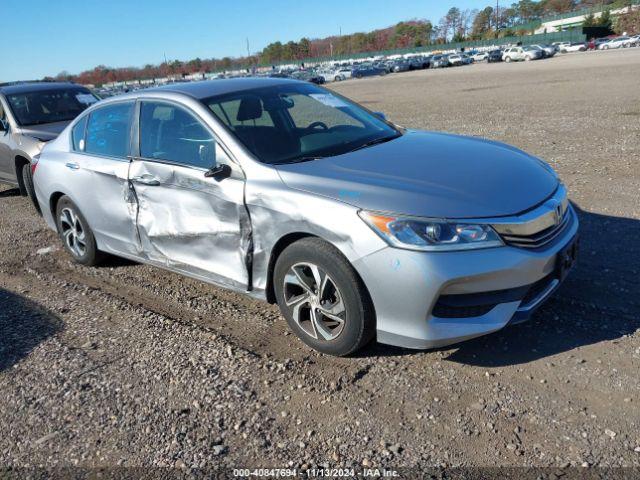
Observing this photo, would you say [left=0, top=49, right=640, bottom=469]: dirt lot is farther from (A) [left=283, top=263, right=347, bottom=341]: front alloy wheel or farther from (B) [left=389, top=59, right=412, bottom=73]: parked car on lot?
(B) [left=389, top=59, right=412, bottom=73]: parked car on lot

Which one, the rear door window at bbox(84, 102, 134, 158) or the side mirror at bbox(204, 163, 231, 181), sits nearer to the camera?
the side mirror at bbox(204, 163, 231, 181)

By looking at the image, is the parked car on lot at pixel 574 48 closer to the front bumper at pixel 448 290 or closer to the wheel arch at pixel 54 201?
the wheel arch at pixel 54 201

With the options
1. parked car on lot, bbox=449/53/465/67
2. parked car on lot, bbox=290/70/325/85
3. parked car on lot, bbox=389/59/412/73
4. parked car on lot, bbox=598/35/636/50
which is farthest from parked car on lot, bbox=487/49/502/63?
parked car on lot, bbox=290/70/325/85

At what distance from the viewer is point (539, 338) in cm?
361

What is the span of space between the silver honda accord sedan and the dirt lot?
336 millimetres

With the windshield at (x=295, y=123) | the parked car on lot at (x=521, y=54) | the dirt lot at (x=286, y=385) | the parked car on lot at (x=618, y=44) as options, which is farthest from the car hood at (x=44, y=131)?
the parked car on lot at (x=618, y=44)

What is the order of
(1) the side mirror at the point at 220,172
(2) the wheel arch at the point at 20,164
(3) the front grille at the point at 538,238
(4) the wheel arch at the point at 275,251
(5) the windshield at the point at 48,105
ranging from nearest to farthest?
1. (3) the front grille at the point at 538,238
2. (4) the wheel arch at the point at 275,251
3. (1) the side mirror at the point at 220,172
4. (2) the wheel arch at the point at 20,164
5. (5) the windshield at the point at 48,105

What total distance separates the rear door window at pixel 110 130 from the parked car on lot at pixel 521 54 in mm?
60781

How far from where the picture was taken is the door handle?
4.32m

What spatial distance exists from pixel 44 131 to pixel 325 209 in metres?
6.42

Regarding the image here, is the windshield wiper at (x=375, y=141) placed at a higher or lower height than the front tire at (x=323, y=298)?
higher

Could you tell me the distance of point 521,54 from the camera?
59656 mm

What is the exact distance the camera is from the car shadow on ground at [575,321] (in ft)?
11.5

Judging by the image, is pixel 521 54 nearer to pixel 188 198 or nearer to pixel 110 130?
pixel 110 130
